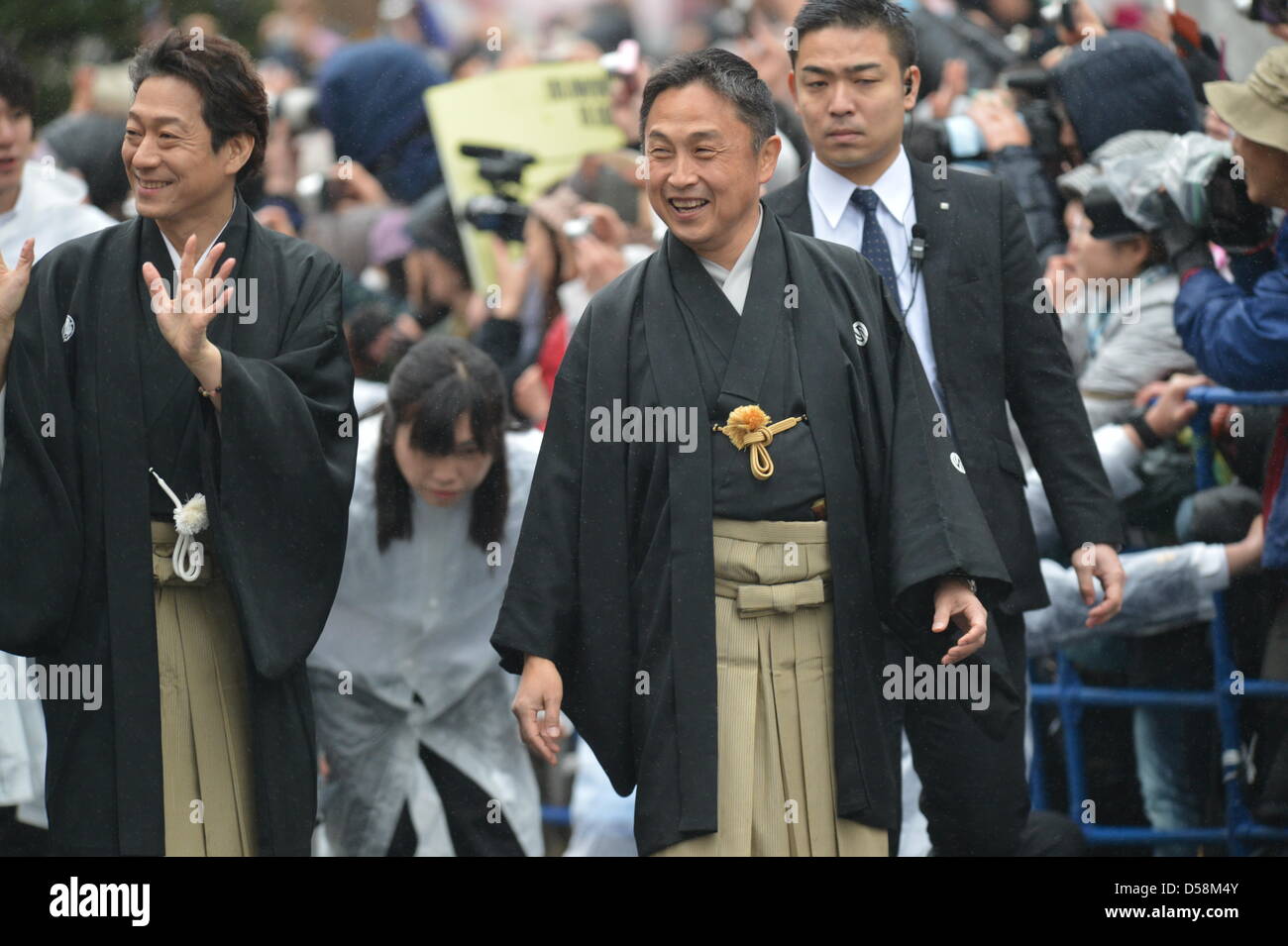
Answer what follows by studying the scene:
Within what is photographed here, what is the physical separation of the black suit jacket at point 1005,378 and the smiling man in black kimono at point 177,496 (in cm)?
139

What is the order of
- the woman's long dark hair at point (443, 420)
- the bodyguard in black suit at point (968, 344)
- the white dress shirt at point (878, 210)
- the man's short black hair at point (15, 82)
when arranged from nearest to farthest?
the bodyguard in black suit at point (968, 344) < the white dress shirt at point (878, 210) < the woman's long dark hair at point (443, 420) < the man's short black hair at point (15, 82)

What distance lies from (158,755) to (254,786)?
22 cm

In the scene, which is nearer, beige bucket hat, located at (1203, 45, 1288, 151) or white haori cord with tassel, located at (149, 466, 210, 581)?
white haori cord with tassel, located at (149, 466, 210, 581)

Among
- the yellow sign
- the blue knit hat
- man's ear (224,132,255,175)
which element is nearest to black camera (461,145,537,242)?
the yellow sign

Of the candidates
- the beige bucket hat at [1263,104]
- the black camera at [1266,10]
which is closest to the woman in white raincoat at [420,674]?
the beige bucket hat at [1263,104]

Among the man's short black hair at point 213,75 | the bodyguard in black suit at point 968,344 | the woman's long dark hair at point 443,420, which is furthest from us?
the woman's long dark hair at point 443,420

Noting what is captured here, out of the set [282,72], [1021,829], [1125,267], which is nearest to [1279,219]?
[1125,267]

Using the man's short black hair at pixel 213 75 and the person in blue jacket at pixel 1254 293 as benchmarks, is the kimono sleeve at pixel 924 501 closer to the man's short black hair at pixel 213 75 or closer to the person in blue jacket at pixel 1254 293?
the person in blue jacket at pixel 1254 293

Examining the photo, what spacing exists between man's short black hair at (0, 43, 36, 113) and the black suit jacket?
7.97 ft

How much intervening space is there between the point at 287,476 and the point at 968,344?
1.66 m

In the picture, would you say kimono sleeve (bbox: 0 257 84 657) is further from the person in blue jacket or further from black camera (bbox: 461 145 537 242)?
the person in blue jacket

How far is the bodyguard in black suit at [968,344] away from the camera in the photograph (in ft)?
13.6

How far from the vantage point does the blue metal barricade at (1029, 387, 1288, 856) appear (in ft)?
15.0

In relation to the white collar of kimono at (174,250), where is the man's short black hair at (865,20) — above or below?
above
